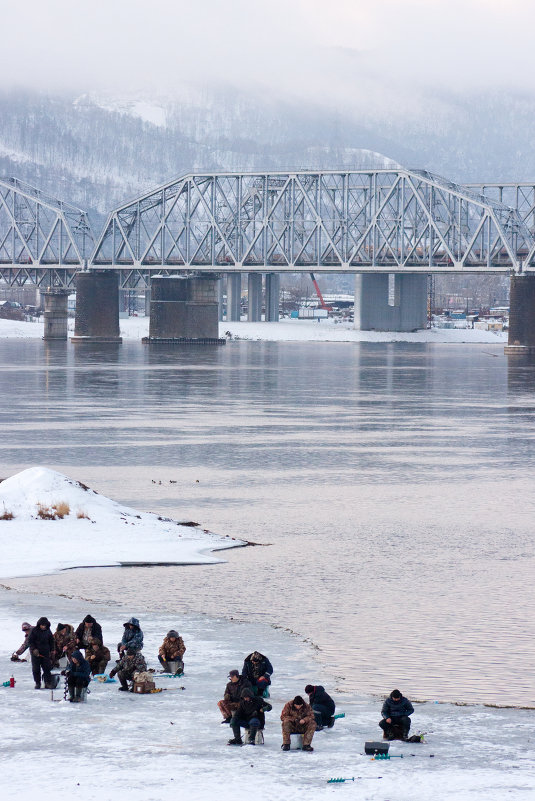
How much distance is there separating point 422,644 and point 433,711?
15.0 ft

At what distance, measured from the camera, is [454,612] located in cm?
2903

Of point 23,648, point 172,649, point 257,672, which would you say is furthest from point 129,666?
point 257,672

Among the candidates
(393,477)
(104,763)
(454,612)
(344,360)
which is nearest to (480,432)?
(393,477)

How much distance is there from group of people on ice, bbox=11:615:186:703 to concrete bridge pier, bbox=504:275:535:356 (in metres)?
163

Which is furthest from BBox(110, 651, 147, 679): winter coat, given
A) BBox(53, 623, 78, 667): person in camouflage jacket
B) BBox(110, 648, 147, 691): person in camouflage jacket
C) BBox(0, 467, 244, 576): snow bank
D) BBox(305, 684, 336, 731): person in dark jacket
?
BBox(0, 467, 244, 576): snow bank

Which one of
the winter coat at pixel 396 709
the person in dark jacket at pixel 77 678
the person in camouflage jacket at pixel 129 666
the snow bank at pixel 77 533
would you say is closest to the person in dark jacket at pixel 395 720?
the winter coat at pixel 396 709

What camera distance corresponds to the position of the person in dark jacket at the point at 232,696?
20250mm

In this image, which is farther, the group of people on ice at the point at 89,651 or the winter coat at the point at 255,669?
the group of people on ice at the point at 89,651

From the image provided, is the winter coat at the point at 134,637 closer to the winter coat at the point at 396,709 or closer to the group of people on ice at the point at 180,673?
the group of people on ice at the point at 180,673

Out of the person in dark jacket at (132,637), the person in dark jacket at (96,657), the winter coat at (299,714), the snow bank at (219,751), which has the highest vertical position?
the person in dark jacket at (132,637)

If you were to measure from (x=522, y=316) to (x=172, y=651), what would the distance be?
16380 centimetres

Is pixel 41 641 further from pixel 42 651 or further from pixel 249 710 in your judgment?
pixel 249 710

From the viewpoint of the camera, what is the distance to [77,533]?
121 feet

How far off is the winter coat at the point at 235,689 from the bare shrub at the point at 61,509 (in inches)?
706
